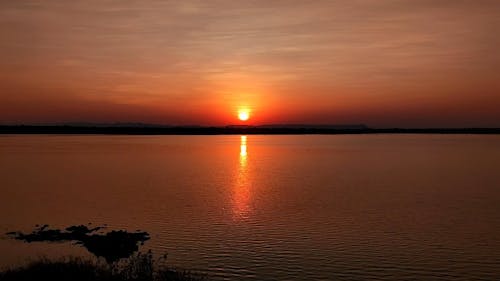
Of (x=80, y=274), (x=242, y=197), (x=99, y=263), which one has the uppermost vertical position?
(x=80, y=274)

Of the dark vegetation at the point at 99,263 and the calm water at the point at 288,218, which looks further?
the calm water at the point at 288,218

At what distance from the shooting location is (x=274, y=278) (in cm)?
2630

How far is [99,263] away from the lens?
2809 cm

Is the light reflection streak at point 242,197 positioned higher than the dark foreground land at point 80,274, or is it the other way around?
the dark foreground land at point 80,274

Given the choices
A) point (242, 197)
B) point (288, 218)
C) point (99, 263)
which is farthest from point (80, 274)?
point (242, 197)

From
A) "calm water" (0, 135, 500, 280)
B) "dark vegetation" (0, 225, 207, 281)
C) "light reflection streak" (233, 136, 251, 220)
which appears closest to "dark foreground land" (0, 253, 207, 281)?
"dark vegetation" (0, 225, 207, 281)

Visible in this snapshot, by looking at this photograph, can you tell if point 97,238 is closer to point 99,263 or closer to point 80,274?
point 99,263

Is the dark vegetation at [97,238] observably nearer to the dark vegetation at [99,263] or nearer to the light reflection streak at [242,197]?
the dark vegetation at [99,263]

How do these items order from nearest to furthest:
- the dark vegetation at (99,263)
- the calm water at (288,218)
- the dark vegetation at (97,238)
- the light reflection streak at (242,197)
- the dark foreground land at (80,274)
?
the dark foreground land at (80,274) < the dark vegetation at (99,263) < the calm water at (288,218) < the dark vegetation at (97,238) < the light reflection streak at (242,197)

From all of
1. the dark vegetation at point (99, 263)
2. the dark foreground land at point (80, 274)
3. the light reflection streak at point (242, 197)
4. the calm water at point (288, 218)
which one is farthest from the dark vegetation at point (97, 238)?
the light reflection streak at point (242, 197)

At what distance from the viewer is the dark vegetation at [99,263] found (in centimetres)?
2186

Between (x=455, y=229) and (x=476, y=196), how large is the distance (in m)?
20.8

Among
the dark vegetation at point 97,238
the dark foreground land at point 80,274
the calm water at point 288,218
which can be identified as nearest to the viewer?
the dark foreground land at point 80,274

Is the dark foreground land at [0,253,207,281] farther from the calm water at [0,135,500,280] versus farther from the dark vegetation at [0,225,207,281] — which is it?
the calm water at [0,135,500,280]
